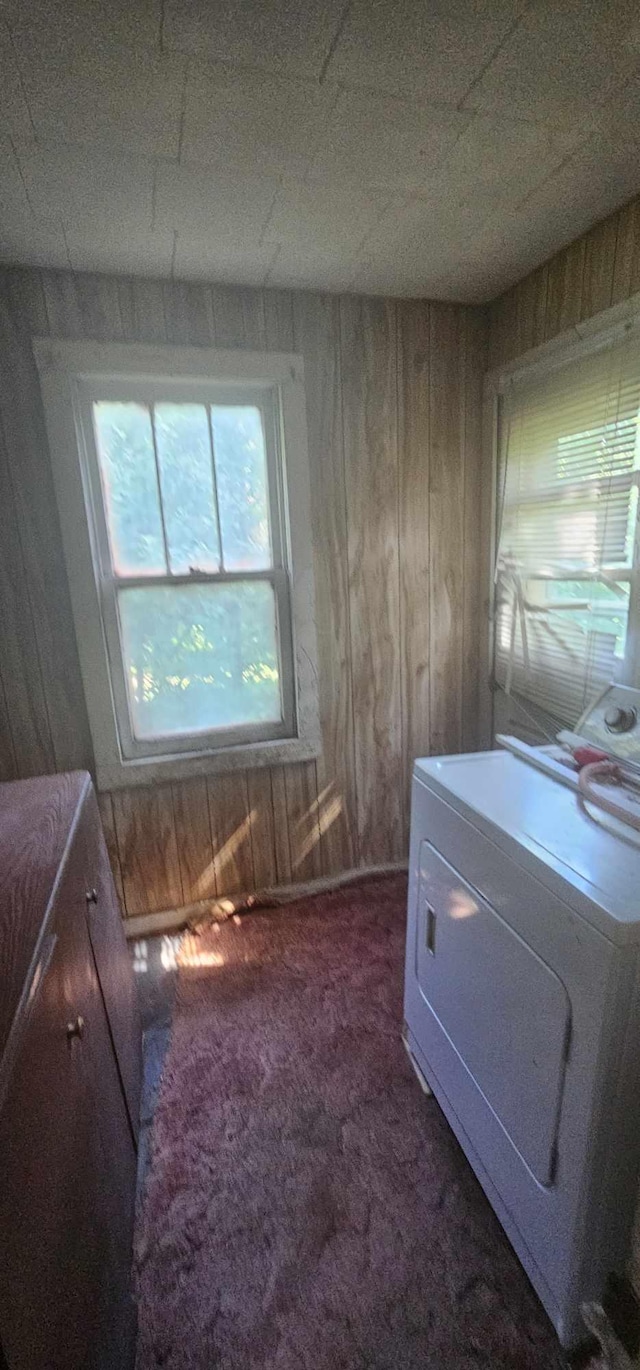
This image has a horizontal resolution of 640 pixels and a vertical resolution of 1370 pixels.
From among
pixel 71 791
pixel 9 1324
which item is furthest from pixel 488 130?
pixel 9 1324

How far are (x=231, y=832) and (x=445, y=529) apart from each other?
1439 millimetres

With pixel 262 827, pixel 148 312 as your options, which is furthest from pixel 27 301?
pixel 262 827

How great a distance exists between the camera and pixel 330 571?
212 centimetres

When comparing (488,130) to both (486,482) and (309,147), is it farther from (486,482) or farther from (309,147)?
(486,482)

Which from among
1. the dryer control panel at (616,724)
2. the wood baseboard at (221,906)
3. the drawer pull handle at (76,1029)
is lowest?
the wood baseboard at (221,906)

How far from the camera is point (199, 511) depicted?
1964mm

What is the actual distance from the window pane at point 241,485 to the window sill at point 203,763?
669mm

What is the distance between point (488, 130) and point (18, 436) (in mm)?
1441

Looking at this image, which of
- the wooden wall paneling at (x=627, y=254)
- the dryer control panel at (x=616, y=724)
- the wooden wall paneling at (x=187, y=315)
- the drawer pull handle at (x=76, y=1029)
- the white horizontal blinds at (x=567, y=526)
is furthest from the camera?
the wooden wall paneling at (x=187, y=315)

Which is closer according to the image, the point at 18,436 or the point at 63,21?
the point at 63,21

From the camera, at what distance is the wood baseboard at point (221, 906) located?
84.4 inches

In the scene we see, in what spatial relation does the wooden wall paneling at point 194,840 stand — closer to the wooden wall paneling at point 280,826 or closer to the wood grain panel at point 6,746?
the wooden wall paneling at point 280,826

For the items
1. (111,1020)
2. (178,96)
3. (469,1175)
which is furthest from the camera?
(469,1175)

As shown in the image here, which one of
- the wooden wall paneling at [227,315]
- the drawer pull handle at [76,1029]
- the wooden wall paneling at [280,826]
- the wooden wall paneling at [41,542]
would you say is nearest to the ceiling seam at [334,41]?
the wooden wall paneling at [227,315]
